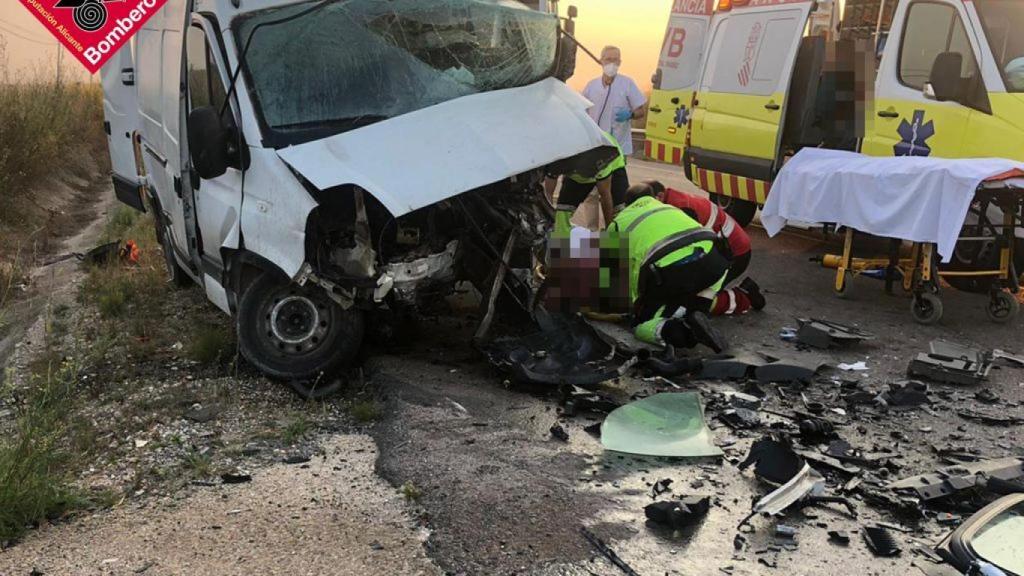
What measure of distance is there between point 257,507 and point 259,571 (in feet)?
1.66

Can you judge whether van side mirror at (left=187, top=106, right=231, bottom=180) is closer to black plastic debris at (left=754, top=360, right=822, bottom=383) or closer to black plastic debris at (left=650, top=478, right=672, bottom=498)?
black plastic debris at (left=650, top=478, right=672, bottom=498)

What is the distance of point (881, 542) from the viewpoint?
294 centimetres

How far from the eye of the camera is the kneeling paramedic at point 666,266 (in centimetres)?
515

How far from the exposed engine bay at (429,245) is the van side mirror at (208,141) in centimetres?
60

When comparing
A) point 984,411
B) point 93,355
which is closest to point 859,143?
point 984,411

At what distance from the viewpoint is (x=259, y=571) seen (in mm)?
2725

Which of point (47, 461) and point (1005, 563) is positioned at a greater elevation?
point (1005, 563)

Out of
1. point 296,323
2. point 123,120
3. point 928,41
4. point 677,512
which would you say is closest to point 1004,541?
point 677,512

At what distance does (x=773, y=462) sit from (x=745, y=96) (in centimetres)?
580

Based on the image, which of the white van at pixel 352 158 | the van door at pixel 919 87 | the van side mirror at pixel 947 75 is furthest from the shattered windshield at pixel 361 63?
the van door at pixel 919 87

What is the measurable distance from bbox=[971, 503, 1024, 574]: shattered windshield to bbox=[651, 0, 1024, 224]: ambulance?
16.2 feet

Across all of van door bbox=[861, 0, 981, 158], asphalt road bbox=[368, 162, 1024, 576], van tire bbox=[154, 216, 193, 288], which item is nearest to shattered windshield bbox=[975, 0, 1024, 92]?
van door bbox=[861, 0, 981, 158]

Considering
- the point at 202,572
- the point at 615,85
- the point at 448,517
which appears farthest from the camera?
the point at 615,85

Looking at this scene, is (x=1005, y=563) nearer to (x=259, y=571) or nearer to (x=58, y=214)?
(x=259, y=571)
